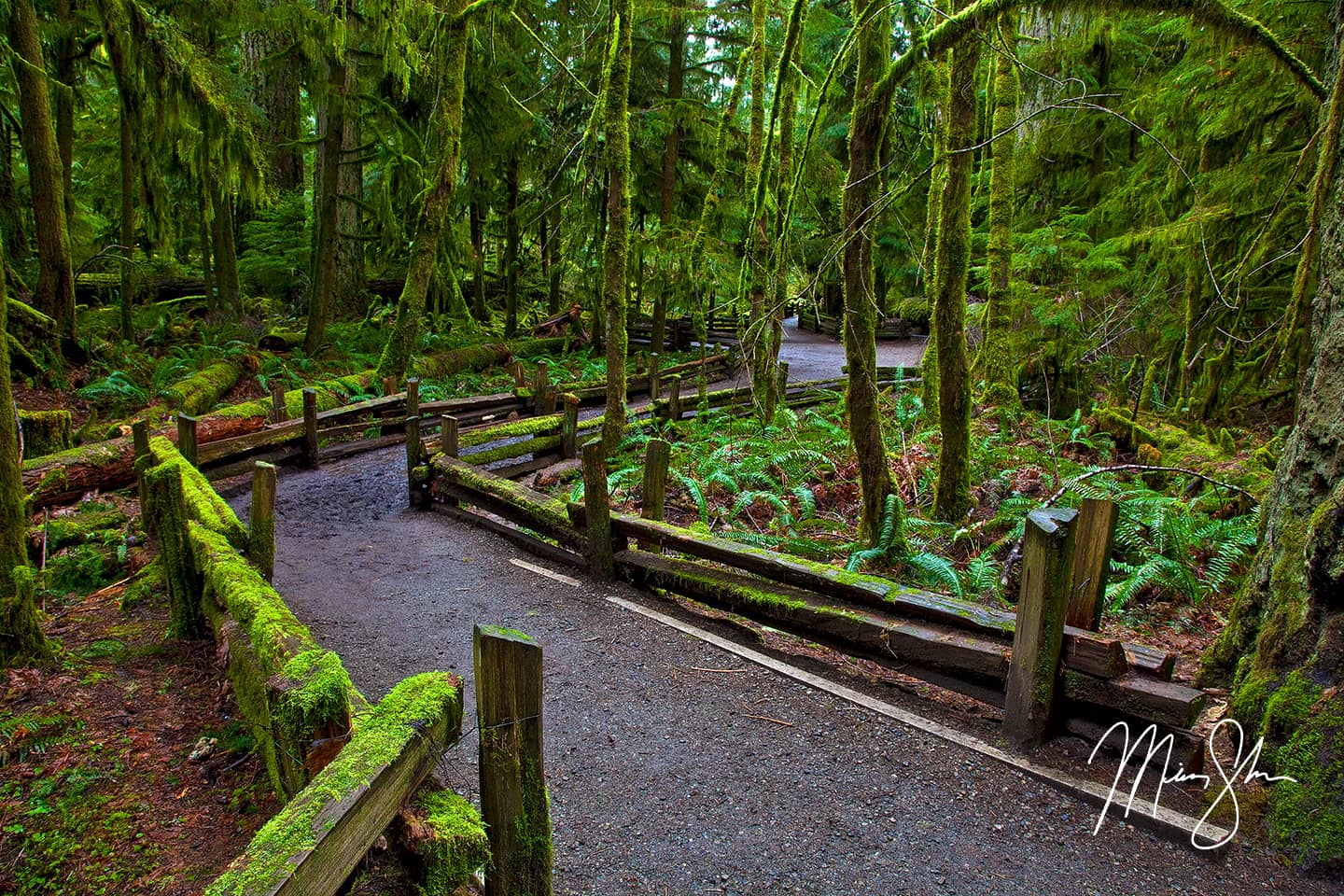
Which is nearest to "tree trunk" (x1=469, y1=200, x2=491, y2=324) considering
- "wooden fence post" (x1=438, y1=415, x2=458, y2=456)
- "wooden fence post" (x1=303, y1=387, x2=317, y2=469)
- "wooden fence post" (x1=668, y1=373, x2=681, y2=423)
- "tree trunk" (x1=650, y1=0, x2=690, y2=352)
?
"tree trunk" (x1=650, y1=0, x2=690, y2=352)

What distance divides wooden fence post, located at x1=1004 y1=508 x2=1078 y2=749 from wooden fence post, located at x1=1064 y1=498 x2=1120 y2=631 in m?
0.18

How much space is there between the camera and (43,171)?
11156 millimetres

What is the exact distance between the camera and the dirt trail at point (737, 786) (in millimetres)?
3326

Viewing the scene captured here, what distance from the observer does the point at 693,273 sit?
1482 centimetres

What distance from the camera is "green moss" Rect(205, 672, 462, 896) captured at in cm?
184

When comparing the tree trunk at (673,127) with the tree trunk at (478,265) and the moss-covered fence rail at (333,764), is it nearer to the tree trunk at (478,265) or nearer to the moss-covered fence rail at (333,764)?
the tree trunk at (478,265)

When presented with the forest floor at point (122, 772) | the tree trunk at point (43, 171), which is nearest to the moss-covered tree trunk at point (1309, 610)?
the forest floor at point (122, 772)

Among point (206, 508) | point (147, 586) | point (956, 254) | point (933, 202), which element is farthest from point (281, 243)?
point (956, 254)

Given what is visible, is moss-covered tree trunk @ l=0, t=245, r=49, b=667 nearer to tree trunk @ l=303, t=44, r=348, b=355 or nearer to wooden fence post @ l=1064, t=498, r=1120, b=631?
wooden fence post @ l=1064, t=498, r=1120, b=631

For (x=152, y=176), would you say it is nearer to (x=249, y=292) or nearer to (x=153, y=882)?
(x=249, y=292)

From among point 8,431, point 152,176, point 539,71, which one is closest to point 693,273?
point 539,71

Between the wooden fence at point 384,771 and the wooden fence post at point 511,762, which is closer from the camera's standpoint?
the wooden fence at point 384,771

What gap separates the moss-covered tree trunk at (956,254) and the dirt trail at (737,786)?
10.8ft
